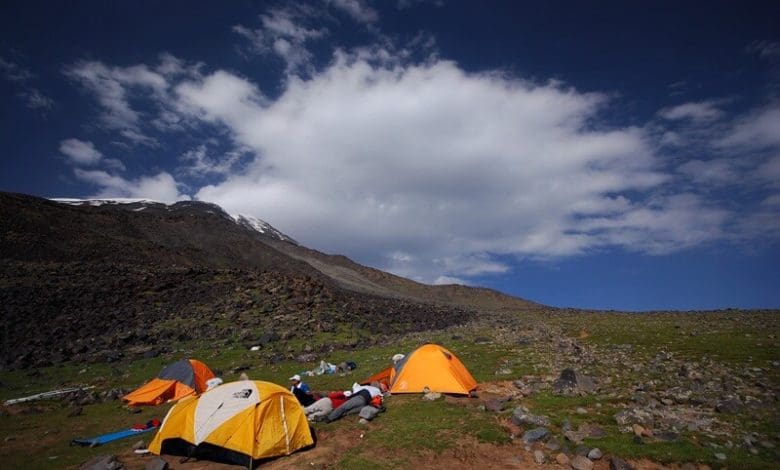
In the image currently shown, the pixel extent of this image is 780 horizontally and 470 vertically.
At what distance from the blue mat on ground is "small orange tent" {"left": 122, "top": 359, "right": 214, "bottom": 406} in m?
4.69

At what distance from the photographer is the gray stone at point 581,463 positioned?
1118 centimetres

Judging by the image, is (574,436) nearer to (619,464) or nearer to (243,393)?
(619,464)

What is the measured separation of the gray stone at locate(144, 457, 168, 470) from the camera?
1285 cm

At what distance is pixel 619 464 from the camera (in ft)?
35.8

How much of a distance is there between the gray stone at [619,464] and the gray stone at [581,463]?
0.48m

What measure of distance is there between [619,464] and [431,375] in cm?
849

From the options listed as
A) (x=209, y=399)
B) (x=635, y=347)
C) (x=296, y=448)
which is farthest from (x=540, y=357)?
(x=209, y=399)

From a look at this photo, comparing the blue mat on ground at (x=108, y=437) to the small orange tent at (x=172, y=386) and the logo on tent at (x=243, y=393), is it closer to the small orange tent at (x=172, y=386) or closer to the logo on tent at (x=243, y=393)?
the small orange tent at (x=172, y=386)

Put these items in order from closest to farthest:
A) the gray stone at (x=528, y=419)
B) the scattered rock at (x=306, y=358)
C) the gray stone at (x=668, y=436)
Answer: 1. the gray stone at (x=668, y=436)
2. the gray stone at (x=528, y=419)
3. the scattered rock at (x=306, y=358)

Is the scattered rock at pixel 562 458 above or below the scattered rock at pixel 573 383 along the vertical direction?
below

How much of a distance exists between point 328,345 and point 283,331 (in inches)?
212

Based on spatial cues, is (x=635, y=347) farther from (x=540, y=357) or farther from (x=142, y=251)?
(x=142, y=251)

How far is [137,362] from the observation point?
31.6 meters

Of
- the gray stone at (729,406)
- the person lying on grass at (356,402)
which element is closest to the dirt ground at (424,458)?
the person lying on grass at (356,402)
